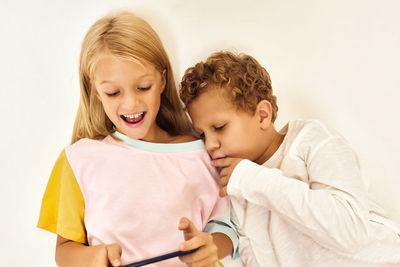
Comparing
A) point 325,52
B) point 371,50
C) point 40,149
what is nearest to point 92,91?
point 40,149

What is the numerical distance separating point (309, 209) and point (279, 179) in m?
0.10

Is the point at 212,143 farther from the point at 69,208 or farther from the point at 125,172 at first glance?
the point at 69,208

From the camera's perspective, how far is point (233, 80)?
1123mm

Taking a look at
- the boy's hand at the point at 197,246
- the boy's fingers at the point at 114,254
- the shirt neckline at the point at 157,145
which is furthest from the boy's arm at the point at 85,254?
the shirt neckline at the point at 157,145

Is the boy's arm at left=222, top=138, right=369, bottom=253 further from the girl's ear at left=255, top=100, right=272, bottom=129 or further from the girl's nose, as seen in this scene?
the girl's nose

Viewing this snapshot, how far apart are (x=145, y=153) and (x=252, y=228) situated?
13.6 inches

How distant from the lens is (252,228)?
1.14m

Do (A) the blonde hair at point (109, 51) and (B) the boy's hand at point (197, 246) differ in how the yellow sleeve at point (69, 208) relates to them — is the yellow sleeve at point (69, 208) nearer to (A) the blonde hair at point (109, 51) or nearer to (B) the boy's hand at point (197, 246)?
(A) the blonde hair at point (109, 51)

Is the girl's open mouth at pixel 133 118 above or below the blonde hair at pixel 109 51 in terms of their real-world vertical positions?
below

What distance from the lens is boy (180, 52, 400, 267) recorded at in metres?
0.99

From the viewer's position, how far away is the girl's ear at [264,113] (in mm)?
1154

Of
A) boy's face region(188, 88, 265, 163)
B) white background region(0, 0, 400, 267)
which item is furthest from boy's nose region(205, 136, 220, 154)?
white background region(0, 0, 400, 267)

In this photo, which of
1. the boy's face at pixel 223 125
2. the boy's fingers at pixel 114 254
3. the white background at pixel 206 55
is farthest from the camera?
the white background at pixel 206 55

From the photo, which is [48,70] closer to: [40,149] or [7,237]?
[40,149]
